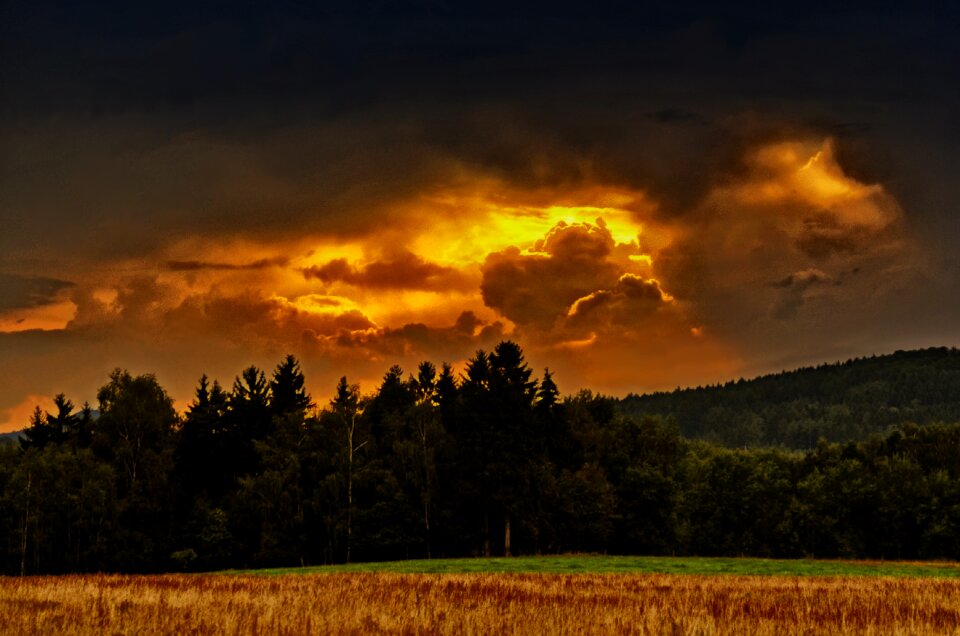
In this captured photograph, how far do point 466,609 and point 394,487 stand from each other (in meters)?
71.6

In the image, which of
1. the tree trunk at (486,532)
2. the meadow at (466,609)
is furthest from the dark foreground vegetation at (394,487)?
the meadow at (466,609)

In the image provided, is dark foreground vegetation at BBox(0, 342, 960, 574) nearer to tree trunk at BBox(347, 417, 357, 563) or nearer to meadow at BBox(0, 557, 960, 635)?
tree trunk at BBox(347, 417, 357, 563)

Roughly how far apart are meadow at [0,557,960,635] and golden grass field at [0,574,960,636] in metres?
0.04

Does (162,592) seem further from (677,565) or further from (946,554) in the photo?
(946,554)

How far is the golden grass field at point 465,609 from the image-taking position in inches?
675

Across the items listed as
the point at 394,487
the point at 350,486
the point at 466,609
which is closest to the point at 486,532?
the point at 394,487

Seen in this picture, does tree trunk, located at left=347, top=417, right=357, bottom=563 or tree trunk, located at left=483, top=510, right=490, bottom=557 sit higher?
tree trunk, located at left=347, top=417, right=357, bottom=563

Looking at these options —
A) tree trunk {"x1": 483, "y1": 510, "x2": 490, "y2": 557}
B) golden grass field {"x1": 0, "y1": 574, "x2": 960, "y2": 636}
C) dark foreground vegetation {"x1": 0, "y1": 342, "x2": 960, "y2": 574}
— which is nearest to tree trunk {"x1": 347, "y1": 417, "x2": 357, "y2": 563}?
dark foreground vegetation {"x1": 0, "y1": 342, "x2": 960, "y2": 574}

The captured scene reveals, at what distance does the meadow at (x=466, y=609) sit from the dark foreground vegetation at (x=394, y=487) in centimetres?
5783

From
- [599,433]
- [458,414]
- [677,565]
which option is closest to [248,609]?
[677,565]

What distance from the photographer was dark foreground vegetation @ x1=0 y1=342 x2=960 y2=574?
88.9m

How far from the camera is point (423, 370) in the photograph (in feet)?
408

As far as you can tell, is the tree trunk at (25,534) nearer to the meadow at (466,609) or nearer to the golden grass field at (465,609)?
the golden grass field at (465,609)

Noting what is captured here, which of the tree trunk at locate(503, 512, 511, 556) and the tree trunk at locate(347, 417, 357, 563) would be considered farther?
the tree trunk at locate(347, 417, 357, 563)
